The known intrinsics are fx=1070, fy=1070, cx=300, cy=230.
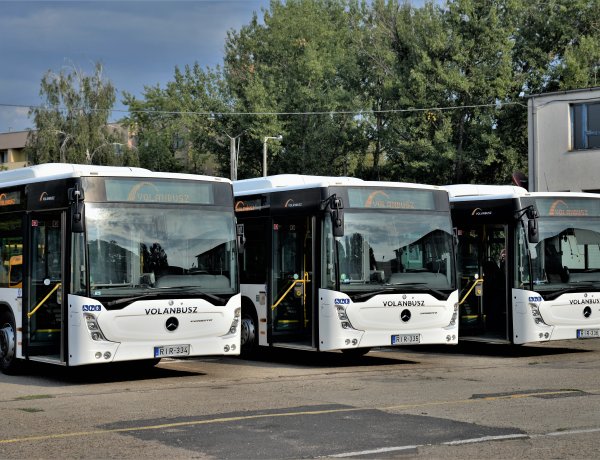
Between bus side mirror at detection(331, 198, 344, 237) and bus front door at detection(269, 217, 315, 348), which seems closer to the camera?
bus side mirror at detection(331, 198, 344, 237)

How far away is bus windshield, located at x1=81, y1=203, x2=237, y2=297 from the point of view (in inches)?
568

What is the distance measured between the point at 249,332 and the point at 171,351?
12.0ft

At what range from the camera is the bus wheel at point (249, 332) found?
18.3 metres

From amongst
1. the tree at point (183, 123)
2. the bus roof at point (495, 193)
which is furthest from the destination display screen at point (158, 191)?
the tree at point (183, 123)

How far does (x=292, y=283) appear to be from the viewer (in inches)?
693

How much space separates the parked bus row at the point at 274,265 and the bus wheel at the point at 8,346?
0.03 m

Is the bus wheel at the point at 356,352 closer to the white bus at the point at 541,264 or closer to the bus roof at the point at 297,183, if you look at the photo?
the white bus at the point at 541,264

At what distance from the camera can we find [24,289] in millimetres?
15516

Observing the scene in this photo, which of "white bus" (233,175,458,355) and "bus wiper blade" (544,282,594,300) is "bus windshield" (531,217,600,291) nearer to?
"bus wiper blade" (544,282,594,300)

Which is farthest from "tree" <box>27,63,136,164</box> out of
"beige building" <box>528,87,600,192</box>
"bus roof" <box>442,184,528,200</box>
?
"bus roof" <box>442,184,528,200</box>

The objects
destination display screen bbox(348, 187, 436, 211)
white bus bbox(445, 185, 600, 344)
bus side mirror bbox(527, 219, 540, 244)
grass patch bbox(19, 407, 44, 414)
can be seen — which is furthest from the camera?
white bus bbox(445, 185, 600, 344)

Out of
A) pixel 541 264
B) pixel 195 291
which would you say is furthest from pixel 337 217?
pixel 541 264

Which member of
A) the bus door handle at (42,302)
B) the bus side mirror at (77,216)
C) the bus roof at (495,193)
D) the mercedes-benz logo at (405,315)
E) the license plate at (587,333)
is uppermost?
the bus roof at (495,193)

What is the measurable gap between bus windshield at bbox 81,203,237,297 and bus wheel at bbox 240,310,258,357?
2.88 m
